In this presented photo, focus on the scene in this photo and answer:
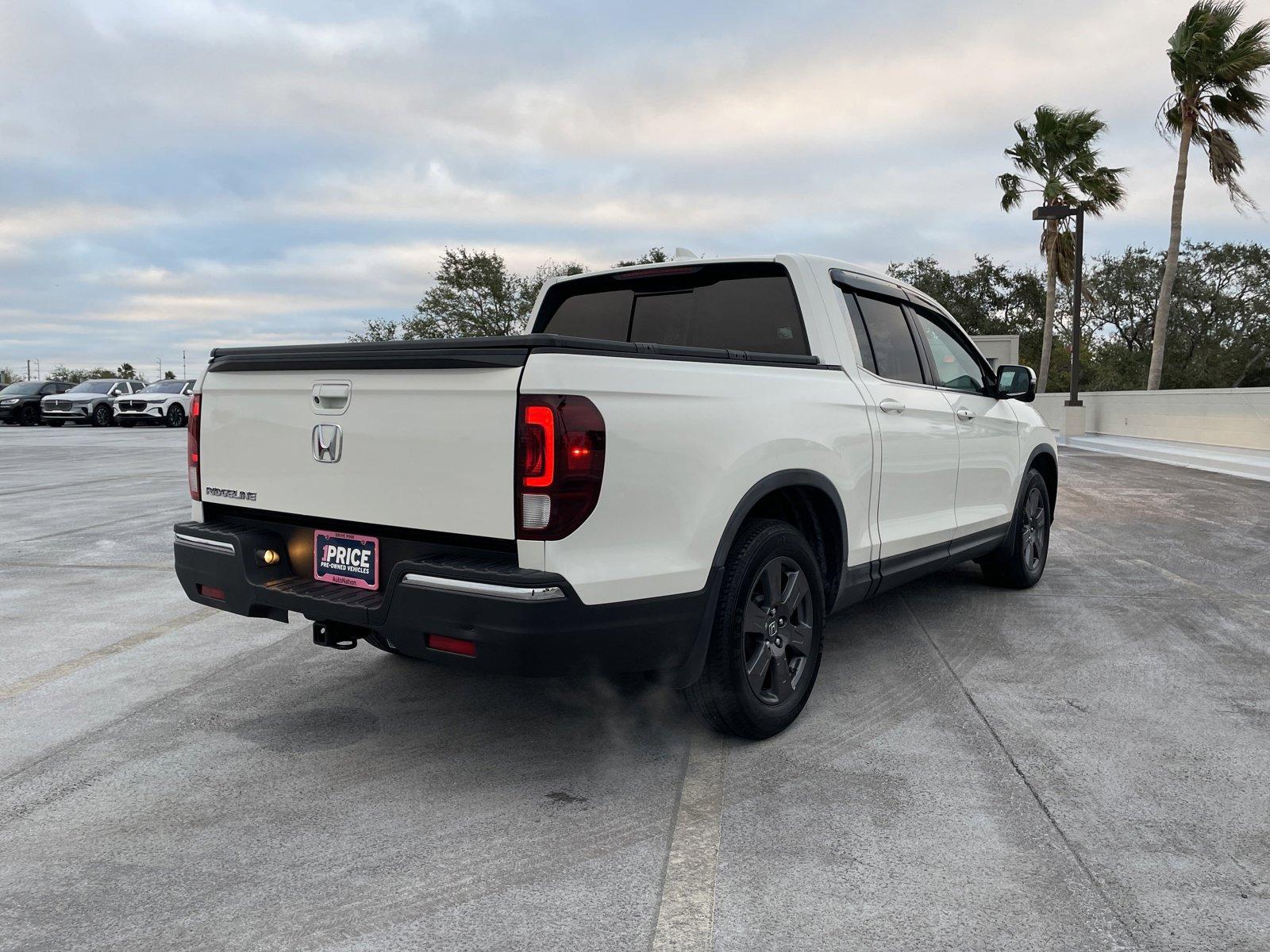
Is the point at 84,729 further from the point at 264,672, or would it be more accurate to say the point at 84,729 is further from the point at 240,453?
the point at 240,453

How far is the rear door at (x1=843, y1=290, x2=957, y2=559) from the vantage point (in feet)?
14.9

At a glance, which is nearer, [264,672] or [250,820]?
[250,820]

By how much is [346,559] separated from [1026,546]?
4724 millimetres

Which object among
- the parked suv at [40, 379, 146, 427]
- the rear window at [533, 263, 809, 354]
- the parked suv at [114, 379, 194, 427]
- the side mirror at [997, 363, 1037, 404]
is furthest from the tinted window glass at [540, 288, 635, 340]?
the parked suv at [40, 379, 146, 427]

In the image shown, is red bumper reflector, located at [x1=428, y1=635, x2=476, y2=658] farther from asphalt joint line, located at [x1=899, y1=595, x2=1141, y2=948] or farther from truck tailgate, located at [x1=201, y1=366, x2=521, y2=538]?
asphalt joint line, located at [x1=899, y1=595, x2=1141, y2=948]

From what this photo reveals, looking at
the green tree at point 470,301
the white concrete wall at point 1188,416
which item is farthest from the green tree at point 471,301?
the white concrete wall at point 1188,416

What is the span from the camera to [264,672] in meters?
4.75

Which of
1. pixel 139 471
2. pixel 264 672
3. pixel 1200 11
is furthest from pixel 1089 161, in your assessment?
pixel 264 672

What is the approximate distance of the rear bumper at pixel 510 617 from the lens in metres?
2.93

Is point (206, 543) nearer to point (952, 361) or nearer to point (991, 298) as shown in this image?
point (952, 361)

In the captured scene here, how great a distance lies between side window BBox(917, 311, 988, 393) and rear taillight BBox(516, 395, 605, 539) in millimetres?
2987

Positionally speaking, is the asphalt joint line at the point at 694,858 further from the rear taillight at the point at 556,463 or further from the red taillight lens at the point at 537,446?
the red taillight lens at the point at 537,446

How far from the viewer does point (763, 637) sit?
3.75 meters

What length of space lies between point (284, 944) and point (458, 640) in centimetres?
95
